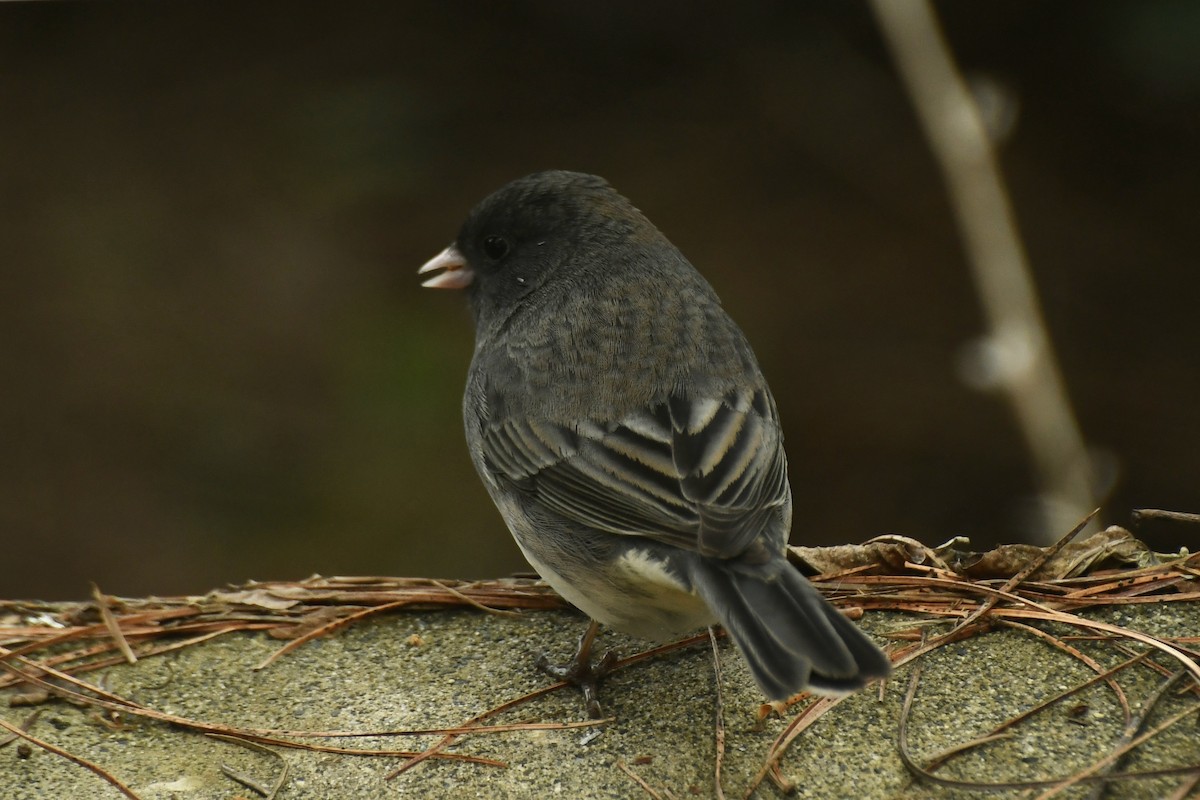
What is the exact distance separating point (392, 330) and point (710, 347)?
3.44 metres

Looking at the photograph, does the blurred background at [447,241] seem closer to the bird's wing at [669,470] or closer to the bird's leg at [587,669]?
the bird's wing at [669,470]

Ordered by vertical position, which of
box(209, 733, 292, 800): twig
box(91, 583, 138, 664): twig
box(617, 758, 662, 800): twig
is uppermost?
box(91, 583, 138, 664): twig

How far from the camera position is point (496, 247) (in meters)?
3.62

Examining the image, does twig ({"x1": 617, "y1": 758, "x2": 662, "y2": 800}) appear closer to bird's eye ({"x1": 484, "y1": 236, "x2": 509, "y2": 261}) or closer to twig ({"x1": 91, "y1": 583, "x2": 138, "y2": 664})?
twig ({"x1": 91, "y1": 583, "x2": 138, "y2": 664})

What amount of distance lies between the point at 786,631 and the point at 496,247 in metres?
1.76

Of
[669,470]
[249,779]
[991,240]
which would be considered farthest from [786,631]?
[991,240]

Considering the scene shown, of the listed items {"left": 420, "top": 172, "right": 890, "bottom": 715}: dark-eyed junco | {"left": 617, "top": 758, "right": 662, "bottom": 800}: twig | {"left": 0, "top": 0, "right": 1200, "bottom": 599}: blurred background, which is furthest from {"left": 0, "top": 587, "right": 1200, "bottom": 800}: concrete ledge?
{"left": 0, "top": 0, "right": 1200, "bottom": 599}: blurred background

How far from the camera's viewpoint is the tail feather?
2.10 metres

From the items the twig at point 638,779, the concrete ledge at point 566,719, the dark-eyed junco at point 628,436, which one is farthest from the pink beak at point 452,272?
the twig at point 638,779

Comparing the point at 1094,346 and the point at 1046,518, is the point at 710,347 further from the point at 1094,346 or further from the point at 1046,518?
the point at 1094,346

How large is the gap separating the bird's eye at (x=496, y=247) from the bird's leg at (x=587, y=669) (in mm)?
1234

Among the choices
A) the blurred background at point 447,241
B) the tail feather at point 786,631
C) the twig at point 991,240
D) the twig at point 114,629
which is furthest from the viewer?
the blurred background at point 447,241

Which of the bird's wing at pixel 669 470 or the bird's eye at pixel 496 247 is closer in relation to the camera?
the bird's wing at pixel 669 470

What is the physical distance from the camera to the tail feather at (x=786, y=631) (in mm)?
2098
